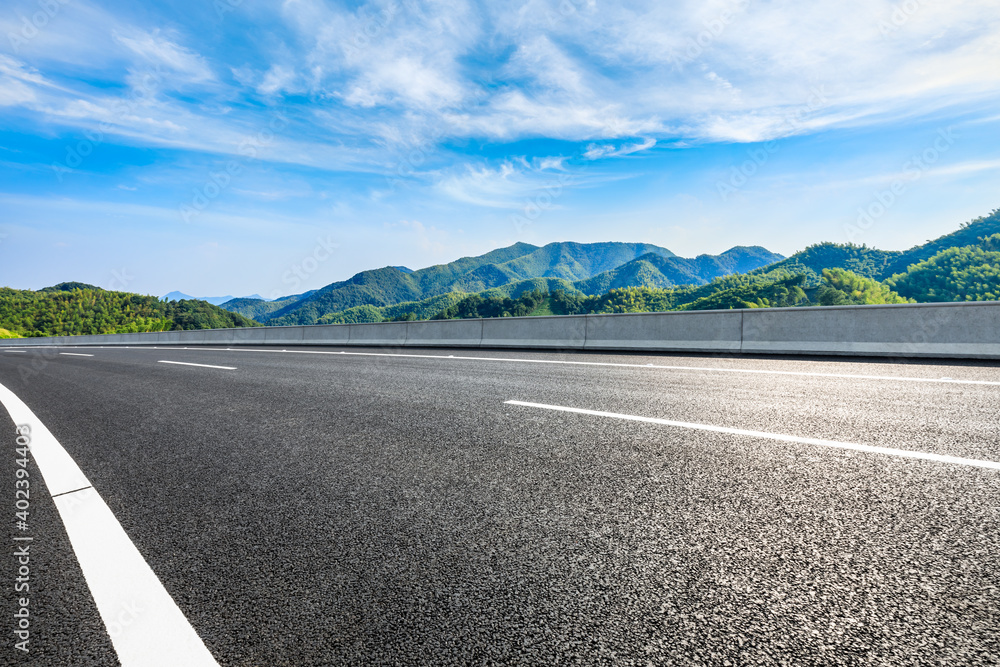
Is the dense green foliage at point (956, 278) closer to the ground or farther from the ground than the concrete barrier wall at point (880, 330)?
farther from the ground

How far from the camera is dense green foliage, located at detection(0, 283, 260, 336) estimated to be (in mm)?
121438

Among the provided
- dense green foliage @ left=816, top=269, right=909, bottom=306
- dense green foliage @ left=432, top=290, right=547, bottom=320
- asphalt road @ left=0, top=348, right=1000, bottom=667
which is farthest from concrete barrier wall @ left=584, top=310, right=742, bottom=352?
dense green foliage @ left=816, top=269, right=909, bottom=306

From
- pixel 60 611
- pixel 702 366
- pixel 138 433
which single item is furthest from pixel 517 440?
pixel 702 366

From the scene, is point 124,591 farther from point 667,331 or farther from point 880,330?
point 667,331

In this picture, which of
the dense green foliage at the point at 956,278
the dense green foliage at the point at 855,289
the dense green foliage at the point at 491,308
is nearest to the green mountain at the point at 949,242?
the dense green foliage at the point at 956,278

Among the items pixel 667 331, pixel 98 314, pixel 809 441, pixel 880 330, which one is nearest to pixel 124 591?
pixel 809 441

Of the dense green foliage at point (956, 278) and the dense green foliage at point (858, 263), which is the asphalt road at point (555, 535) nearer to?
the dense green foliage at point (956, 278)

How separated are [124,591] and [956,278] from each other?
148 metres

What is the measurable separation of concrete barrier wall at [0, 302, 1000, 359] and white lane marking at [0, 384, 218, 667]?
10389mm

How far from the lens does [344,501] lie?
316 cm

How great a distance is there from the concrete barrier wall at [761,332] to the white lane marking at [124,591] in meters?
10.4

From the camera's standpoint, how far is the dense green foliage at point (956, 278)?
108 metres
